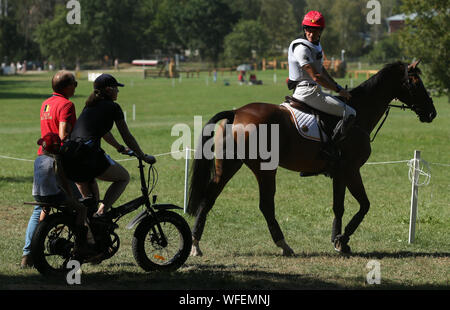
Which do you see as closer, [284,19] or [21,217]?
[21,217]

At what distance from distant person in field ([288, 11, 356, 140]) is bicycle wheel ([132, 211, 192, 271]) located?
2.52m

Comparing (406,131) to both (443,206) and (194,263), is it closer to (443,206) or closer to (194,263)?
(443,206)

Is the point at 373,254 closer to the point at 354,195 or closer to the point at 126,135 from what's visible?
the point at 354,195

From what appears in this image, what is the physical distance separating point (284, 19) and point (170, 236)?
129954 millimetres

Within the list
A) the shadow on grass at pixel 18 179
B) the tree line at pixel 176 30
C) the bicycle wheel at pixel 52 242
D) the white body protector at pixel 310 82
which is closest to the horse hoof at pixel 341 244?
the white body protector at pixel 310 82

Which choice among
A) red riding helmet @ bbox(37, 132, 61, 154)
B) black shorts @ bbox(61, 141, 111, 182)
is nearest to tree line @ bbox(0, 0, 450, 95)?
black shorts @ bbox(61, 141, 111, 182)

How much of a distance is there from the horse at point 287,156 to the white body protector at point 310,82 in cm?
33

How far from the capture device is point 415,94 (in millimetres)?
10164

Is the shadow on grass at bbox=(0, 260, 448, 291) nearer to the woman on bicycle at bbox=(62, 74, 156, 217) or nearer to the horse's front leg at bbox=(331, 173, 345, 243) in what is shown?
the woman on bicycle at bbox=(62, 74, 156, 217)

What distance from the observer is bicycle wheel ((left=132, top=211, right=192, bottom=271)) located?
25.5 feet

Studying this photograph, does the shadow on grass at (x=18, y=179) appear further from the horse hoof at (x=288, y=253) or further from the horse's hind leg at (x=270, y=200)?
the horse hoof at (x=288, y=253)

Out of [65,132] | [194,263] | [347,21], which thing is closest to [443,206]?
[194,263]

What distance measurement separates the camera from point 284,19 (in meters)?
135
